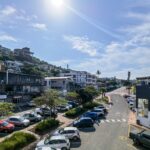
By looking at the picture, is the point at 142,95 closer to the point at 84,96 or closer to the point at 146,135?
the point at 146,135

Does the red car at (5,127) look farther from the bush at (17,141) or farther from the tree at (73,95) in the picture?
the tree at (73,95)

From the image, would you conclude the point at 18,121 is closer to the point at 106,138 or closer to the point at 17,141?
the point at 106,138

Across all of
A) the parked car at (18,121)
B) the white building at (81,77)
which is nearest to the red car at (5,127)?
the parked car at (18,121)

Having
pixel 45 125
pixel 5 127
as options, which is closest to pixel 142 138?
pixel 45 125

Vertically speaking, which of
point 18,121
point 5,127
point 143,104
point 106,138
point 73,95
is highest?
point 73,95

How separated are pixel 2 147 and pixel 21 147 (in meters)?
3.04

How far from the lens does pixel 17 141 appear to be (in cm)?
2895

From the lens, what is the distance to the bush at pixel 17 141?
2710 centimetres

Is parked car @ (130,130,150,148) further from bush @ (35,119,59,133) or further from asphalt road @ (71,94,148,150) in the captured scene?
bush @ (35,119,59,133)

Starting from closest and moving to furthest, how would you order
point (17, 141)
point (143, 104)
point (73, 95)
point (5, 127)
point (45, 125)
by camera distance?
point (17, 141) → point (5, 127) → point (45, 125) → point (143, 104) → point (73, 95)

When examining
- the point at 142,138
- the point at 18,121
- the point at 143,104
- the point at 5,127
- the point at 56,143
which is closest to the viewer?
the point at 56,143

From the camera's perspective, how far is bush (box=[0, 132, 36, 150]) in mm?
27100

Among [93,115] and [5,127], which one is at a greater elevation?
[93,115]

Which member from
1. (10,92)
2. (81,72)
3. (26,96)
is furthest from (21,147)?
(81,72)
